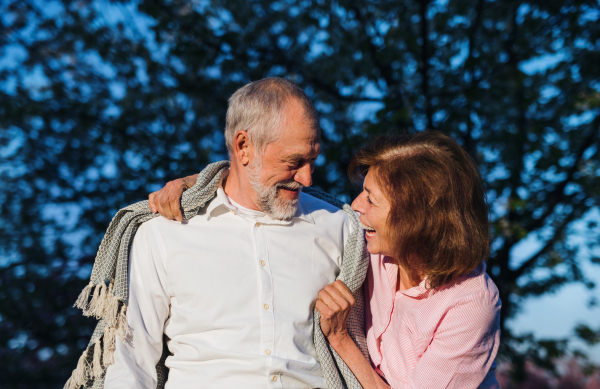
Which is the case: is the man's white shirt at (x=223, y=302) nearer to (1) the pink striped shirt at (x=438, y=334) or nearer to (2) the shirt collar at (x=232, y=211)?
(2) the shirt collar at (x=232, y=211)

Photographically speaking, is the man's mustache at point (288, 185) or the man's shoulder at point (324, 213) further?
the man's shoulder at point (324, 213)

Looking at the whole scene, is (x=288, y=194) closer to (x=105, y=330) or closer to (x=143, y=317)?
(x=143, y=317)

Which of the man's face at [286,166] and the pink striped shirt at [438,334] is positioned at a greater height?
the man's face at [286,166]

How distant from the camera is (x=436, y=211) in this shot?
1.95m

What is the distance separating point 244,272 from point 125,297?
507mm

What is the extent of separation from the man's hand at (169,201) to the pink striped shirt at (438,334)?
102 cm

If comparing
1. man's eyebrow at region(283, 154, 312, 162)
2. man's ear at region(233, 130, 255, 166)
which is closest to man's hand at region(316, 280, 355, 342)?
man's eyebrow at region(283, 154, 312, 162)

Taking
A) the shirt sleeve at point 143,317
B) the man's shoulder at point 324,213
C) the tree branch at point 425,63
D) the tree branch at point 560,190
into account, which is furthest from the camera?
the tree branch at point 560,190

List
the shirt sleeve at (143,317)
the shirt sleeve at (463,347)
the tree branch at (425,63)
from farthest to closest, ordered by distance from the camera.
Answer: the tree branch at (425,63) < the shirt sleeve at (143,317) < the shirt sleeve at (463,347)

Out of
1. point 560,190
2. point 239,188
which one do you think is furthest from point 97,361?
point 560,190

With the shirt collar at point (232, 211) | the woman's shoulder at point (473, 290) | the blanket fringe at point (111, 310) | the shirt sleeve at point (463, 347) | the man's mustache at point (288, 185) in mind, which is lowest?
the shirt sleeve at point (463, 347)

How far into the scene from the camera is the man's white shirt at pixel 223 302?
1.98 metres

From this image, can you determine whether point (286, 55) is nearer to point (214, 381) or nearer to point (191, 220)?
point (191, 220)

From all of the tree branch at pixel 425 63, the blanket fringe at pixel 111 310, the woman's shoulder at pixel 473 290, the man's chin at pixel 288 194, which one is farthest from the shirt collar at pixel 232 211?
the tree branch at pixel 425 63
